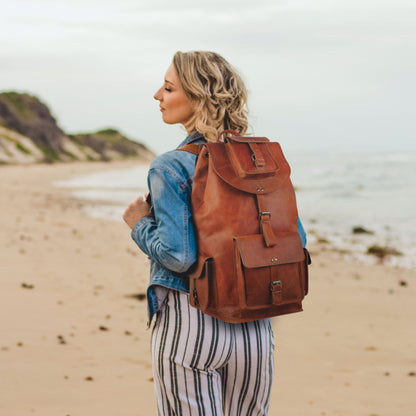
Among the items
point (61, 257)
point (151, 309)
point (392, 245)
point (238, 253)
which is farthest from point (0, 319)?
point (392, 245)

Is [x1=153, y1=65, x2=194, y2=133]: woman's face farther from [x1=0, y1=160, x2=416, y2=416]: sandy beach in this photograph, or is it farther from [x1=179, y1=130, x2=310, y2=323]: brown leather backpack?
[x1=0, y1=160, x2=416, y2=416]: sandy beach

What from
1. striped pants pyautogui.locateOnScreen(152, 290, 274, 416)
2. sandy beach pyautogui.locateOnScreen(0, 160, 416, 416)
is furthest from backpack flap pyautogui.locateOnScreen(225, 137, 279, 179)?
sandy beach pyautogui.locateOnScreen(0, 160, 416, 416)

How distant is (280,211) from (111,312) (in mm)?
Answer: 4469

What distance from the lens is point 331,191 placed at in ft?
92.8

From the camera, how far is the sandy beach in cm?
411

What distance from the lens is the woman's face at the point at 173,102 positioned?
2.00m

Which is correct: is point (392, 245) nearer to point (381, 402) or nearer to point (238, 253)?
point (381, 402)

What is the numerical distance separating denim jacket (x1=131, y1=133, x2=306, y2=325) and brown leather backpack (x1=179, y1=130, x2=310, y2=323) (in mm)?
41

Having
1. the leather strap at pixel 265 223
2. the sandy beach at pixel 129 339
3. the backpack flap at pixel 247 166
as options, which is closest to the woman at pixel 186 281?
the backpack flap at pixel 247 166

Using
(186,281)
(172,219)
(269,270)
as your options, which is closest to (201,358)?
(186,281)

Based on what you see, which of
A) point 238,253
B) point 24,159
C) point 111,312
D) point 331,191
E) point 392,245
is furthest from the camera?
point 24,159

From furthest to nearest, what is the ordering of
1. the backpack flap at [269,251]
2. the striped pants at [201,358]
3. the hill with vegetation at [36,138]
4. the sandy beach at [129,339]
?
1. the hill with vegetation at [36,138]
2. the sandy beach at [129,339]
3. the striped pants at [201,358]
4. the backpack flap at [269,251]

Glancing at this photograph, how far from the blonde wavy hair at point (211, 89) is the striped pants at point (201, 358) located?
0.62 meters

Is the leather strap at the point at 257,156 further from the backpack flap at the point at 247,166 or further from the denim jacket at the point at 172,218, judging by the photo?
the denim jacket at the point at 172,218
